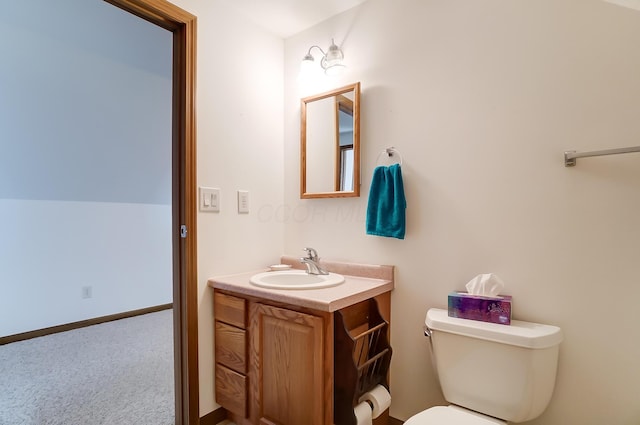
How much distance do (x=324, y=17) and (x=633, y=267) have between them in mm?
1820

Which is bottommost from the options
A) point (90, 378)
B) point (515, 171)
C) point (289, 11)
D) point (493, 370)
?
point (90, 378)

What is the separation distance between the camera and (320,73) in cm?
185

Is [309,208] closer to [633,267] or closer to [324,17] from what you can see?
[324,17]

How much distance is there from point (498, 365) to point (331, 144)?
4.18 feet

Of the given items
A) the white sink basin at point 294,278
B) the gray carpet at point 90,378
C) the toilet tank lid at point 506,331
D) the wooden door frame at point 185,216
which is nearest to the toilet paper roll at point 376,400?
the toilet tank lid at point 506,331

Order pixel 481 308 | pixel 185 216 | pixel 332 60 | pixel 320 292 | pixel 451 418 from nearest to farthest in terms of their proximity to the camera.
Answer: pixel 451 418 < pixel 481 308 < pixel 320 292 < pixel 185 216 < pixel 332 60

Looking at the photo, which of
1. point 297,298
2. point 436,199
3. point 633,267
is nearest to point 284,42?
point 436,199

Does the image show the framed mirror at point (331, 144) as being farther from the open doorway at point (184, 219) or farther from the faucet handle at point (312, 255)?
the open doorway at point (184, 219)

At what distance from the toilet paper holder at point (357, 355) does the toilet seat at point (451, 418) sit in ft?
0.76

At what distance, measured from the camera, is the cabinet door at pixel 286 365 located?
47.1 inches

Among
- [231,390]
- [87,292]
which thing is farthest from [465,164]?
[87,292]

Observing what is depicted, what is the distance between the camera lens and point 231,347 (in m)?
1.54

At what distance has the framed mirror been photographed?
170 centimetres

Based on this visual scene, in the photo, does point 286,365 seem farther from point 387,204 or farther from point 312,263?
point 387,204
